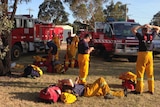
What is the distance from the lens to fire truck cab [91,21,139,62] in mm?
16109

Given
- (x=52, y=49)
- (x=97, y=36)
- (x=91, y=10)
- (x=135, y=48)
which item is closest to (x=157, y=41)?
(x=135, y=48)

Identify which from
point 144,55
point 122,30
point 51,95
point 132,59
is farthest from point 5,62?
point 132,59

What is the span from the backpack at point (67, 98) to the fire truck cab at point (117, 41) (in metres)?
8.03

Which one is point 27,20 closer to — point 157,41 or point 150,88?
point 157,41

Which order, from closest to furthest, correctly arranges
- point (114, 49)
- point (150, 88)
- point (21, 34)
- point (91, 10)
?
point (150, 88) → point (114, 49) → point (21, 34) → point (91, 10)

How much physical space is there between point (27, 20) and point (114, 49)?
21.2 ft

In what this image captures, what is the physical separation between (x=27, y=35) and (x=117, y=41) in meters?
6.23

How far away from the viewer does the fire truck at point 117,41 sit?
16.1m

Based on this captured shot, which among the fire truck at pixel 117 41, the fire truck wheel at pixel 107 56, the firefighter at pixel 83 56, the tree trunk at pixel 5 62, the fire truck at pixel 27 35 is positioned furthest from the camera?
the fire truck at pixel 27 35

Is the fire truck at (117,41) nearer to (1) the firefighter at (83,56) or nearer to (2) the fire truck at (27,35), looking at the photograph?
(2) the fire truck at (27,35)

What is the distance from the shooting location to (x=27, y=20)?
66.0ft

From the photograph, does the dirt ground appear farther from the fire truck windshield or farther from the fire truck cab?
the fire truck windshield

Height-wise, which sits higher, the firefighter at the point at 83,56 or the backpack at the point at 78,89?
the firefighter at the point at 83,56

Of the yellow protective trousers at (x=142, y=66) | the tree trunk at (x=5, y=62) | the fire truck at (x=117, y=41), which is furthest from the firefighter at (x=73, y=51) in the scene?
the yellow protective trousers at (x=142, y=66)
